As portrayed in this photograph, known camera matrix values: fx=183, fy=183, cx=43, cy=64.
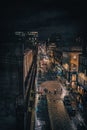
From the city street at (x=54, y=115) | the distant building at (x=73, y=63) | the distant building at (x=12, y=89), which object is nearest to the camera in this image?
the distant building at (x=12, y=89)

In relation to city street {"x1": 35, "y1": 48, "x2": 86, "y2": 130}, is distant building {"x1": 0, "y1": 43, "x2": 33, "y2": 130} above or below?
above

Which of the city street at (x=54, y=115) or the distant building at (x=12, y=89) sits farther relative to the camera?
the city street at (x=54, y=115)

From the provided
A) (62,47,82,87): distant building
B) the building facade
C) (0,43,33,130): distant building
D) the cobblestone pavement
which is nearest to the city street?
the cobblestone pavement

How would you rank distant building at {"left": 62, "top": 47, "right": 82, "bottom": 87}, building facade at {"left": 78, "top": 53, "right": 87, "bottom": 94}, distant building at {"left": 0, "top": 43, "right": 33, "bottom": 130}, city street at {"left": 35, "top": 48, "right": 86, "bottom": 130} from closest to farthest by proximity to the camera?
distant building at {"left": 0, "top": 43, "right": 33, "bottom": 130} < city street at {"left": 35, "top": 48, "right": 86, "bottom": 130} < building facade at {"left": 78, "top": 53, "right": 87, "bottom": 94} < distant building at {"left": 62, "top": 47, "right": 82, "bottom": 87}

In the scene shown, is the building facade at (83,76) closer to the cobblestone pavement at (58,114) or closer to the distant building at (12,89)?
the cobblestone pavement at (58,114)

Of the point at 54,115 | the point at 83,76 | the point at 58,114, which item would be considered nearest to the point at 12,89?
the point at 54,115

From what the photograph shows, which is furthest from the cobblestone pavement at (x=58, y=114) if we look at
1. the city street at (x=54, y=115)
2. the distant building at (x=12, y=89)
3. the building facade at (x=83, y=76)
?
the distant building at (x=12, y=89)

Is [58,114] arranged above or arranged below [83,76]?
below

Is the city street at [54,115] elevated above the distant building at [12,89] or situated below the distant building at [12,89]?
below

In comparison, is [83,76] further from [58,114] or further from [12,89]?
[12,89]

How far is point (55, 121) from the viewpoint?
26969 mm

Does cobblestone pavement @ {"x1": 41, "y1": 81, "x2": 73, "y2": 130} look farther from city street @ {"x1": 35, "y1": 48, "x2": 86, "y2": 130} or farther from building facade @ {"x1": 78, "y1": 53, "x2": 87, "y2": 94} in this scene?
building facade @ {"x1": 78, "y1": 53, "x2": 87, "y2": 94}

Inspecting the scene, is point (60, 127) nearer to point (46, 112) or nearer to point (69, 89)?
point (46, 112)

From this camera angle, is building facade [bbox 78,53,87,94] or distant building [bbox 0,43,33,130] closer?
distant building [bbox 0,43,33,130]
